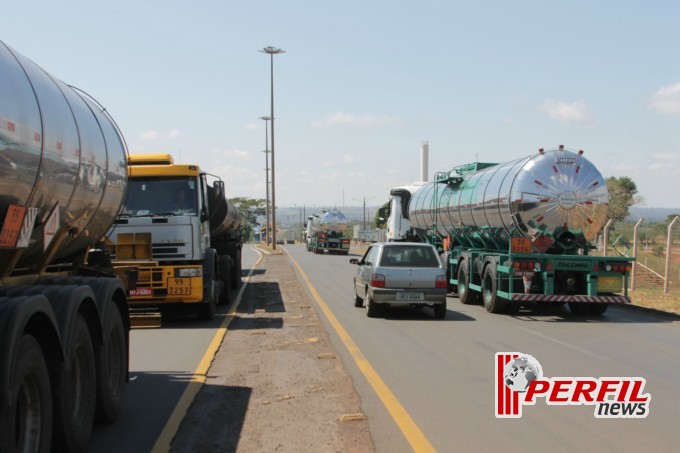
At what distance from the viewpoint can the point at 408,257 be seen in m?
15.1

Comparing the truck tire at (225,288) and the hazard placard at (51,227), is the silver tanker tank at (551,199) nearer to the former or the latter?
the truck tire at (225,288)

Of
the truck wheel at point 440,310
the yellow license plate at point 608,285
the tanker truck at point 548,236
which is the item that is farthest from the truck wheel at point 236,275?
the yellow license plate at point 608,285

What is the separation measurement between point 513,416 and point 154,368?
4780 millimetres

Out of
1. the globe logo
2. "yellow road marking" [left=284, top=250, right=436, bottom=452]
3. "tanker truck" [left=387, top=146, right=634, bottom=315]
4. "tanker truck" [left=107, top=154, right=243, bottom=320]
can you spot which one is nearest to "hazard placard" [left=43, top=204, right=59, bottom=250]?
"yellow road marking" [left=284, top=250, right=436, bottom=452]

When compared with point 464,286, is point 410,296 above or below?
above

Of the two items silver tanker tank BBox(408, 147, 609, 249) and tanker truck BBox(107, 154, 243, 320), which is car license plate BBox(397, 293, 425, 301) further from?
tanker truck BBox(107, 154, 243, 320)

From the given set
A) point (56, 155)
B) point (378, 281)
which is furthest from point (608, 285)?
point (56, 155)

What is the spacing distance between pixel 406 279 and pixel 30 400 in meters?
10.4

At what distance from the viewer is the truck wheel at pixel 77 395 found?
5227 mm

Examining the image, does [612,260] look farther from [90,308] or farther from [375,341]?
[90,308]

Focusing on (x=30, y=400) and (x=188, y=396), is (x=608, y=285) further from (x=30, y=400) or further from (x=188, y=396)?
(x=30, y=400)

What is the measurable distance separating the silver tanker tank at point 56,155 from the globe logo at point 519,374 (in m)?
4.56

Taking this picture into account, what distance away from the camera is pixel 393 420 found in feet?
21.9

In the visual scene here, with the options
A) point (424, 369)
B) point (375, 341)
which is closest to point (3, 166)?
point (424, 369)
